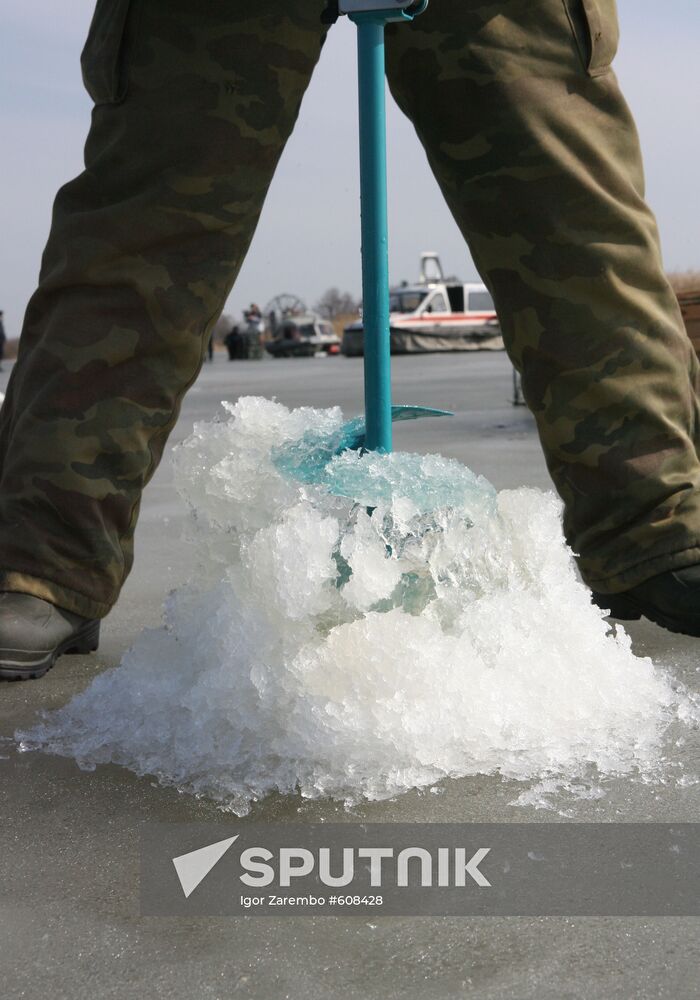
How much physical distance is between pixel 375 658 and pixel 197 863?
0.27 meters

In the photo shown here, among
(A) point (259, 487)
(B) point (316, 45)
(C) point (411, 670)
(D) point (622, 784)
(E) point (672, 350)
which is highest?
(B) point (316, 45)

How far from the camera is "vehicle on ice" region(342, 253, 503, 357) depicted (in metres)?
24.6

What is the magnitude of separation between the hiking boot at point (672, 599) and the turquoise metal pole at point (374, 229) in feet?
1.83

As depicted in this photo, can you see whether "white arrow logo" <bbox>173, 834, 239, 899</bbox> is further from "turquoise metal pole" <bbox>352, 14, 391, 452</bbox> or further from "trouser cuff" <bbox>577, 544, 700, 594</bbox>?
"trouser cuff" <bbox>577, 544, 700, 594</bbox>

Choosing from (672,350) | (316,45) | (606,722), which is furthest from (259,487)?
(672,350)

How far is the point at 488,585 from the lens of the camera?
1226 mm

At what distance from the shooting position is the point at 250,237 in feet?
4.97

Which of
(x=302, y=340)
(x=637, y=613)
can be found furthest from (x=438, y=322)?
(x=637, y=613)

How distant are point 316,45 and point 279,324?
33335mm

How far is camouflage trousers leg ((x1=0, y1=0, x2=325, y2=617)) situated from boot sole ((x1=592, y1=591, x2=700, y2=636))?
69 centimetres

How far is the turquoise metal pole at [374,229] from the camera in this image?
4.03 ft

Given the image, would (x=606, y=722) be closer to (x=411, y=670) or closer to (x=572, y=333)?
(x=411, y=670)

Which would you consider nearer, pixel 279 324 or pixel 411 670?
pixel 411 670

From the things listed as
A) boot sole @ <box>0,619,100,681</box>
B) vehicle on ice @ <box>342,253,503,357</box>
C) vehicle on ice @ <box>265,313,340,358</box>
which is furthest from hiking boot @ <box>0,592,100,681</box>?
vehicle on ice @ <box>265,313,340,358</box>
